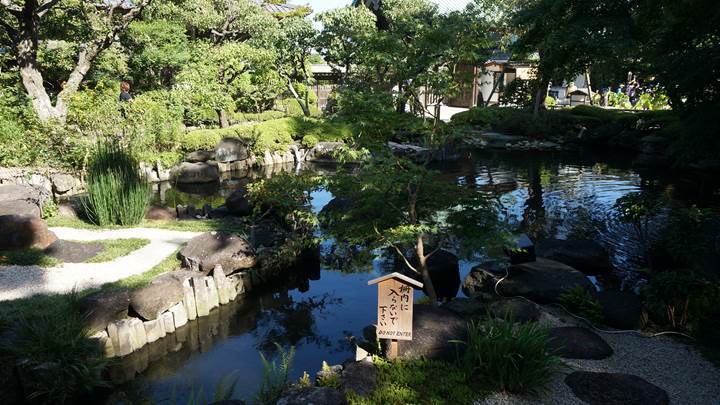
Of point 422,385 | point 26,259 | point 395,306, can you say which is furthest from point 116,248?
point 422,385

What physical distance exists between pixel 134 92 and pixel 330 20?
828 cm

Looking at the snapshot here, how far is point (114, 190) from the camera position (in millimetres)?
9102

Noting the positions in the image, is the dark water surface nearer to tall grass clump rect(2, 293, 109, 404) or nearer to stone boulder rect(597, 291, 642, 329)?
tall grass clump rect(2, 293, 109, 404)

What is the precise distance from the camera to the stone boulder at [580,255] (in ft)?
25.5

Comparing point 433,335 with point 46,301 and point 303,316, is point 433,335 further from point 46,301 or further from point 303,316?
point 46,301

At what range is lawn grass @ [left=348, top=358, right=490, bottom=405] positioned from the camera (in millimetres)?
4152

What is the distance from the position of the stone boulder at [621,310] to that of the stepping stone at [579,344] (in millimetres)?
495

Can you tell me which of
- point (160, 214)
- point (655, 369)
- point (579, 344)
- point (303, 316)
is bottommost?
point (303, 316)

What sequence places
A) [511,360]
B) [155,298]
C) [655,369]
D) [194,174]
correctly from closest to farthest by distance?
[511,360]
[655,369]
[155,298]
[194,174]

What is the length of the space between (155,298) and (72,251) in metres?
2.43

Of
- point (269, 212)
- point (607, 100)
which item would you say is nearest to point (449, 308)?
point (269, 212)

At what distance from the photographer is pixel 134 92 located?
19.7 metres

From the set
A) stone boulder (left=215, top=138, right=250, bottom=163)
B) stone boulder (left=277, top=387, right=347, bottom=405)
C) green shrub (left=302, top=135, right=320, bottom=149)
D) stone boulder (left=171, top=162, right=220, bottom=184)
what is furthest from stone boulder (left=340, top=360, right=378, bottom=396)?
green shrub (left=302, top=135, right=320, bottom=149)

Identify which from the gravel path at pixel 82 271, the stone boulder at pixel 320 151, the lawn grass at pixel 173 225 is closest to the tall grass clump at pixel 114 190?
the lawn grass at pixel 173 225
